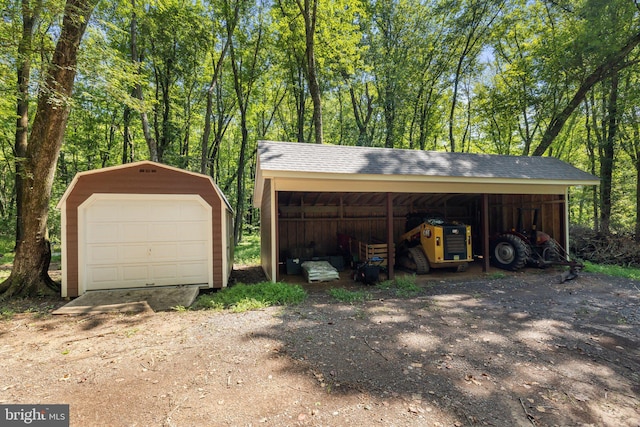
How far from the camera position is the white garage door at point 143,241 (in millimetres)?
5570

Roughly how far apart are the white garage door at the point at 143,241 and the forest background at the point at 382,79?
574cm

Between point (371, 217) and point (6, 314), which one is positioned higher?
point (371, 217)

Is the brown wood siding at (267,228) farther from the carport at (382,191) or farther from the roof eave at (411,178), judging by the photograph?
the roof eave at (411,178)

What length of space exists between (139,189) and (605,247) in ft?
43.7

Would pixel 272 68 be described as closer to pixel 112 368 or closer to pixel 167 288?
pixel 167 288

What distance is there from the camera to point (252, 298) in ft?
16.8

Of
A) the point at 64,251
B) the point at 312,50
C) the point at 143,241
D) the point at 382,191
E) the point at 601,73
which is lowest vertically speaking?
the point at 64,251

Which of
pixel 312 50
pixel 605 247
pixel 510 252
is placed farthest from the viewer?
pixel 312 50

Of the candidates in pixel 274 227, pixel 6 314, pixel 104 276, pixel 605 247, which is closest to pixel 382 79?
pixel 605 247

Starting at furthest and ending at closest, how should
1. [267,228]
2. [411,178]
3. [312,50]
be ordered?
[312,50] < [267,228] < [411,178]

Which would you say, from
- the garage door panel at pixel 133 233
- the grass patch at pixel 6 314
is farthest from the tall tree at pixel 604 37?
the grass patch at pixel 6 314

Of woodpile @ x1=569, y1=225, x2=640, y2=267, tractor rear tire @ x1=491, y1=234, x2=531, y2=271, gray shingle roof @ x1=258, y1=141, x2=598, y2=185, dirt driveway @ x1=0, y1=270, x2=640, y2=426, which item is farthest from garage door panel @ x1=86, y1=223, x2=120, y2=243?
woodpile @ x1=569, y1=225, x2=640, y2=267

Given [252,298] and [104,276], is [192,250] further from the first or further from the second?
[252,298]

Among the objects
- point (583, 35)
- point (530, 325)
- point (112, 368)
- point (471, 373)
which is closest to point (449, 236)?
point (530, 325)
